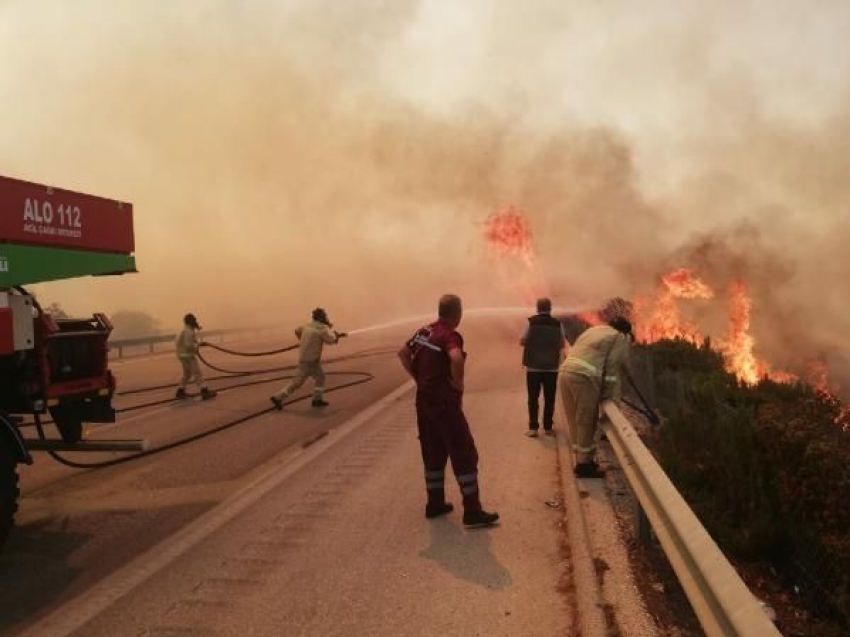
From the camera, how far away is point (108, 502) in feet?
20.6

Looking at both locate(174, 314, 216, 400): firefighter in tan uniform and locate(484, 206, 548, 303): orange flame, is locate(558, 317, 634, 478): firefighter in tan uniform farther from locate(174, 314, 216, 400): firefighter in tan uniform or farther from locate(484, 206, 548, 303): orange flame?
locate(484, 206, 548, 303): orange flame

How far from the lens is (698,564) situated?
278cm

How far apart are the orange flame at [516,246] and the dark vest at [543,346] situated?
1866 cm

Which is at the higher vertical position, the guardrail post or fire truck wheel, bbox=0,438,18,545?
fire truck wheel, bbox=0,438,18,545

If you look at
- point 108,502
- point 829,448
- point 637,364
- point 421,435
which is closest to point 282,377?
point 637,364

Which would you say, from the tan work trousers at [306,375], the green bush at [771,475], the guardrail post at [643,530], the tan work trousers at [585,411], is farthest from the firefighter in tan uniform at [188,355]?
the guardrail post at [643,530]

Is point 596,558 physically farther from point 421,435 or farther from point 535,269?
point 535,269

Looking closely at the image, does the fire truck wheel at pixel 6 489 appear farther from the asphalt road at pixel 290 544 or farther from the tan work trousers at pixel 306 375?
the tan work trousers at pixel 306 375

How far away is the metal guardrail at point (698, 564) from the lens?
2.34 metres

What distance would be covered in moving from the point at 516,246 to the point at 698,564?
24.5m

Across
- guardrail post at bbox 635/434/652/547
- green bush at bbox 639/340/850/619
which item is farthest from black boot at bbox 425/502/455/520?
green bush at bbox 639/340/850/619

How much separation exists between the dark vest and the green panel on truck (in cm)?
465

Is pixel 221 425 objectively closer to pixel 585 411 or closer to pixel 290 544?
pixel 290 544

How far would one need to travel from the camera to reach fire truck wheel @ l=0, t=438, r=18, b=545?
193 inches
